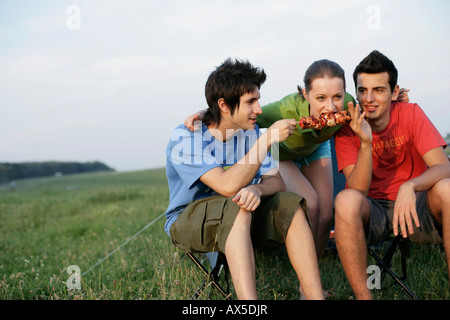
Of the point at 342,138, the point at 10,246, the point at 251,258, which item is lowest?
the point at 10,246

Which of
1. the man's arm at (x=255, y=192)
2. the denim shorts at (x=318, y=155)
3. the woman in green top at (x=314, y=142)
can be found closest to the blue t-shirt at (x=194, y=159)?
the man's arm at (x=255, y=192)

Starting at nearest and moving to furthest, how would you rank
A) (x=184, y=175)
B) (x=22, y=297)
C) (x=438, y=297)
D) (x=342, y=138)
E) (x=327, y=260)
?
(x=184, y=175) → (x=438, y=297) → (x=342, y=138) → (x=22, y=297) → (x=327, y=260)

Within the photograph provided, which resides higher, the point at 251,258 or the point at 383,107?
the point at 383,107

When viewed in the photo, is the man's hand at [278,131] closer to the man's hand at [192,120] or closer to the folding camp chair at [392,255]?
the man's hand at [192,120]

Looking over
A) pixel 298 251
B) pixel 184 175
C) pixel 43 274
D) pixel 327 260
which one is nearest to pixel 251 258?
pixel 298 251

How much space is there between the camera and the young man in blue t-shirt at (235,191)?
2.58m

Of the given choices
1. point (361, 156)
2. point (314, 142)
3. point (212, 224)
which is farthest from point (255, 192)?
point (314, 142)

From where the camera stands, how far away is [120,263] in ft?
16.2

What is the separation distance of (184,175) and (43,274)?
115 inches

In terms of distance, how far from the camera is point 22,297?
3855mm

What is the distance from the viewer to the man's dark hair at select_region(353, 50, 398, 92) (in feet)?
11.2

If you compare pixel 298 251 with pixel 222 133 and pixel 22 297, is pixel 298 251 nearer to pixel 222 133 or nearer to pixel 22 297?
pixel 222 133

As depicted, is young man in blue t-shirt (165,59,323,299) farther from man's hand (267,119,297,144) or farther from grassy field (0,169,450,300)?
grassy field (0,169,450,300)

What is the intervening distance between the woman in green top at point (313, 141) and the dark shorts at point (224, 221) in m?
0.74
